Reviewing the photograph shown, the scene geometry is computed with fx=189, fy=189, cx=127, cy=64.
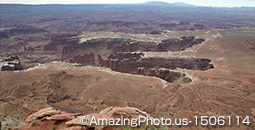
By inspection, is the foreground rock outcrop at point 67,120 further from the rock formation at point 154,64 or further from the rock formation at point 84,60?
the rock formation at point 84,60

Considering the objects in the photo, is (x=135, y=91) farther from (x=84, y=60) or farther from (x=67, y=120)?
(x=84, y=60)

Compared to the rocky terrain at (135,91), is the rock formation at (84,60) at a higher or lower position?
lower

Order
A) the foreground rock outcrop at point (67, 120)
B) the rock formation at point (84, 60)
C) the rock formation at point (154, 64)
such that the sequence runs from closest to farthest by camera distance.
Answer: the foreground rock outcrop at point (67, 120)
the rock formation at point (154, 64)
the rock formation at point (84, 60)

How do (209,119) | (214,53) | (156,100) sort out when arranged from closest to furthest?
(209,119)
(156,100)
(214,53)

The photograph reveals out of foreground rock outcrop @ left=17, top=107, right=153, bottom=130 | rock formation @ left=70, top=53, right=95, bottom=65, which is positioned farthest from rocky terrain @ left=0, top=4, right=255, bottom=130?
rock formation @ left=70, top=53, right=95, bottom=65

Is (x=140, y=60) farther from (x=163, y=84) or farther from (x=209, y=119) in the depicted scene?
(x=209, y=119)

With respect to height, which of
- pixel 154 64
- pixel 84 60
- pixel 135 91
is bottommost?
pixel 84 60

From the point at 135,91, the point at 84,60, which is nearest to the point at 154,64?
the point at 135,91

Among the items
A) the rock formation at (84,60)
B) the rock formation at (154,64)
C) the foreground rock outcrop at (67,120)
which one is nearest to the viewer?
the foreground rock outcrop at (67,120)

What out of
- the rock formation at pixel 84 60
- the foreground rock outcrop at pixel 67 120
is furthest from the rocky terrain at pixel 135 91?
the rock formation at pixel 84 60

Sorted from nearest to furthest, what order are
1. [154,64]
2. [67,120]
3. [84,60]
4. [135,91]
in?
[67,120]
[135,91]
[154,64]
[84,60]

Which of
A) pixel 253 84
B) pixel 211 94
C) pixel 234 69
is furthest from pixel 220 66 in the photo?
pixel 211 94
